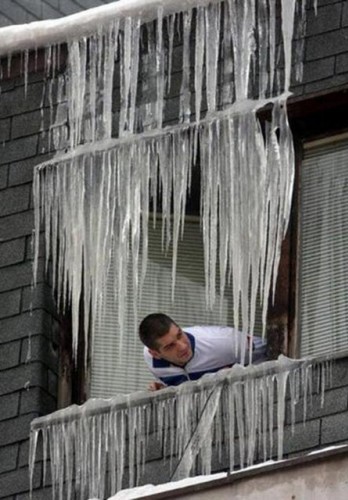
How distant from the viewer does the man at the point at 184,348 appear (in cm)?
1655

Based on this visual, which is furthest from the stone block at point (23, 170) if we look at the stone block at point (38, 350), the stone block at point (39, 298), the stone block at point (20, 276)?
the stone block at point (38, 350)

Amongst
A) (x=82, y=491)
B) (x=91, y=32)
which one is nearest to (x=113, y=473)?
(x=82, y=491)

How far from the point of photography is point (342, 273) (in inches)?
651

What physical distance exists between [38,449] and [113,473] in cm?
49

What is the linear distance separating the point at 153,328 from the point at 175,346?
0.15 metres

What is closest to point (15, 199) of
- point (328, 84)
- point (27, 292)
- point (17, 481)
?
point (27, 292)

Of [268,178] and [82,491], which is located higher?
[268,178]

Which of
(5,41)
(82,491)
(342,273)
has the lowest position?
(82,491)

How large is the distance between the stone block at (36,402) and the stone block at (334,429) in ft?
5.85

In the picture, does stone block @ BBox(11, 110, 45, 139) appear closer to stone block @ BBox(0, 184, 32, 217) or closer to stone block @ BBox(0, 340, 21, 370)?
stone block @ BBox(0, 184, 32, 217)

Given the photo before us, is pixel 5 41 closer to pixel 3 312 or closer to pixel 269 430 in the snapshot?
pixel 3 312

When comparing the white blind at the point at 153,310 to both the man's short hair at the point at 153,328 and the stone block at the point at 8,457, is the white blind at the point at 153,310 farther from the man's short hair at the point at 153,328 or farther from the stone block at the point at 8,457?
the stone block at the point at 8,457

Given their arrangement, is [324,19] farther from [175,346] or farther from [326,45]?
[175,346]

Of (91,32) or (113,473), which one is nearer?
(113,473)
